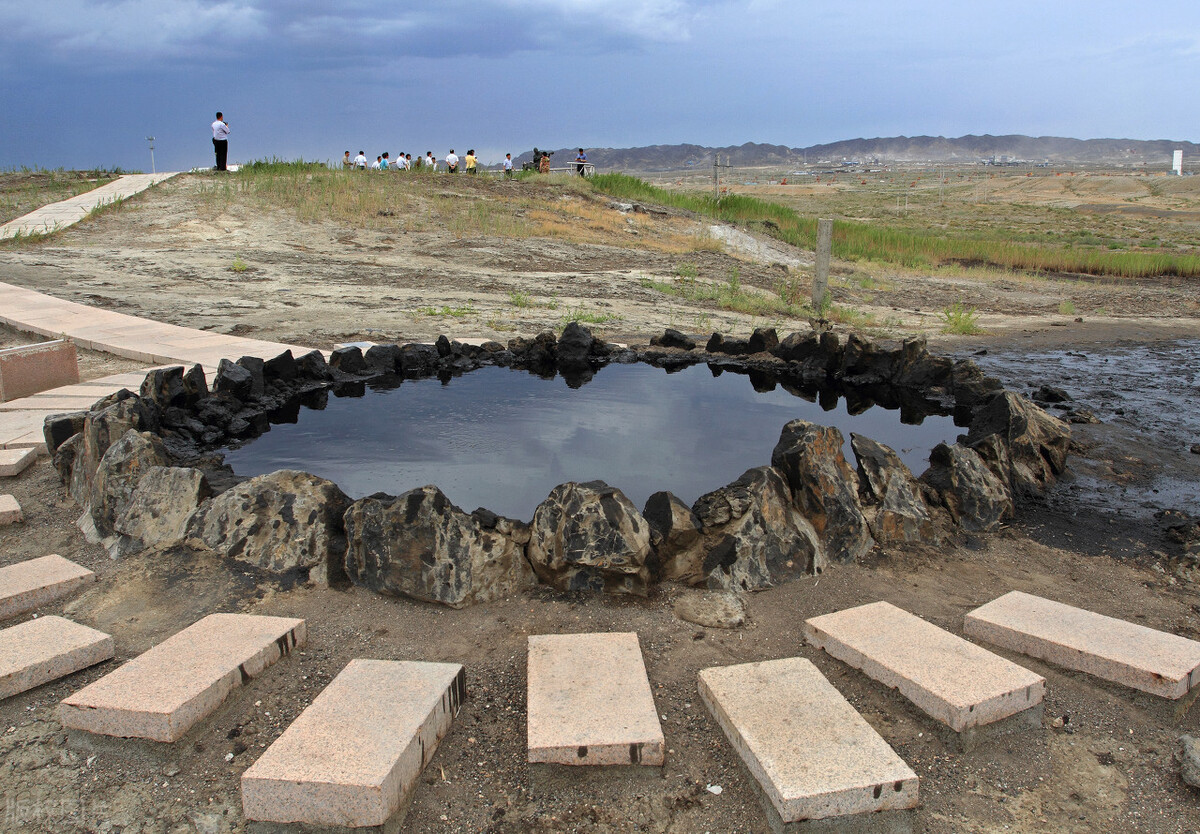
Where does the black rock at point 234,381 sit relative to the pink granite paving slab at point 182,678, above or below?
above

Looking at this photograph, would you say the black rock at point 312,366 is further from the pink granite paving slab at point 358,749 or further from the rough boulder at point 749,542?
the pink granite paving slab at point 358,749

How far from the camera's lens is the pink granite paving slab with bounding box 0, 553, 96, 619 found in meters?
2.72

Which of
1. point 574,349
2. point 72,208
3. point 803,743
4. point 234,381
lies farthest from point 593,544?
point 72,208

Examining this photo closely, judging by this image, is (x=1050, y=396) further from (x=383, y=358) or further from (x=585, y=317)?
(x=383, y=358)

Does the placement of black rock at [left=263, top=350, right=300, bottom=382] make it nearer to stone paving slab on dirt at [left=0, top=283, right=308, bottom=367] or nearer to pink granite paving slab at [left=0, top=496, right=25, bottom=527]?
stone paving slab on dirt at [left=0, top=283, right=308, bottom=367]

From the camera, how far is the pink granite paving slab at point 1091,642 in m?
2.31

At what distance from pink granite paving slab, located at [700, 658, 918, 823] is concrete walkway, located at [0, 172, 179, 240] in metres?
14.7

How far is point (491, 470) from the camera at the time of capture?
406 centimetres

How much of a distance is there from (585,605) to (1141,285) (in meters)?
17.1

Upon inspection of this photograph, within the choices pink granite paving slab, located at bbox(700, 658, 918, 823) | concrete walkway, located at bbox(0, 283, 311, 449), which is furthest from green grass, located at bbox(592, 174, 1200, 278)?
pink granite paving slab, located at bbox(700, 658, 918, 823)

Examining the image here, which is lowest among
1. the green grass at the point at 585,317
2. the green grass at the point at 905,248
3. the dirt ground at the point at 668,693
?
the dirt ground at the point at 668,693

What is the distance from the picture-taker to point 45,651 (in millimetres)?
2348

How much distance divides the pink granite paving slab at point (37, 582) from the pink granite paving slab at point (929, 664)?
8.79ft

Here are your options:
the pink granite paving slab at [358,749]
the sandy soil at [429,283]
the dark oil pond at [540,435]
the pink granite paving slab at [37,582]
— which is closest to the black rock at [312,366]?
the dark oil pond at [540,435]
